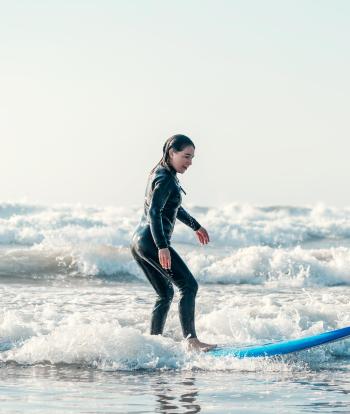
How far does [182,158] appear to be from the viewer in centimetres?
761

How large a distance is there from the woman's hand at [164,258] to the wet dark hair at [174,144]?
71cm

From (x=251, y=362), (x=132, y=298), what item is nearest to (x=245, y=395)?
(x=251, y=362)

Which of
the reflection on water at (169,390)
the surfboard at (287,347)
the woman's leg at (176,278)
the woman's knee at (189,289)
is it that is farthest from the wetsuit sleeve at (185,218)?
the reflection on water at (169,390)

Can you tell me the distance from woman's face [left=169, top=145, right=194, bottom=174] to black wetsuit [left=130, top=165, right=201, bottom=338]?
62 millimetres

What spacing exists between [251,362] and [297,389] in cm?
102

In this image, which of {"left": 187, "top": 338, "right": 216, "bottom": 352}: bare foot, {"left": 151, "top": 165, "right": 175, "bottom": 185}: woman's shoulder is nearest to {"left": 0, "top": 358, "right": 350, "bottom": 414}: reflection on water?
{"left": 187, "top": 338, "right": 216, "bottom": 352}: bare foot

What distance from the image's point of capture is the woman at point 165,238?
753 centimetres

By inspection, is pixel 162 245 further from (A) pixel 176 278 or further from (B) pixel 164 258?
(A) pixel 176 278

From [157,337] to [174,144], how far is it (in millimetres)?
1642

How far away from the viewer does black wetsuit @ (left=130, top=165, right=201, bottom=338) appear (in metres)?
7.54

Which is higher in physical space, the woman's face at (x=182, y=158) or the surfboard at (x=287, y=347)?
the woman's face at (x=182, y=158)

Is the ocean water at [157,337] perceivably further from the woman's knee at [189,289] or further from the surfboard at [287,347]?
the woman's knee at [189,289]

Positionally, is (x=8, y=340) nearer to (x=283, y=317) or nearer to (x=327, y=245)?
(x=283, y=317)

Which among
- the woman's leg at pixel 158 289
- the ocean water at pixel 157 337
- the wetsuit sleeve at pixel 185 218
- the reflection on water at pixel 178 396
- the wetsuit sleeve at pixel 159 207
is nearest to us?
the reflection on water at pixel 178 396
